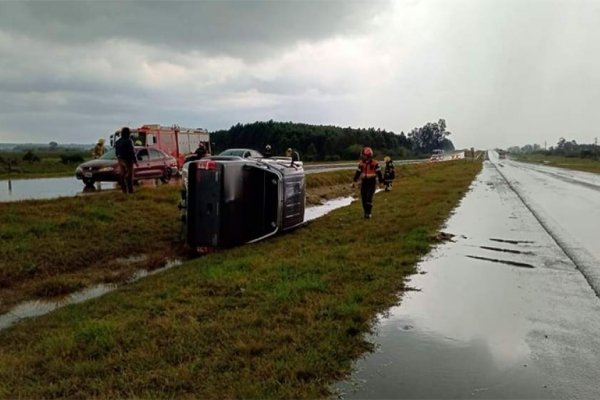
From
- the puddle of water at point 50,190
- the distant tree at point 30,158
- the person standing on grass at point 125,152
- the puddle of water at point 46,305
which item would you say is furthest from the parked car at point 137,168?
the distant tree at point 30,158

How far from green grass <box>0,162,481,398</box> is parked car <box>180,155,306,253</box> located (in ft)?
3.28

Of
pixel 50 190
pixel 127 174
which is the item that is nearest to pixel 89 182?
pixel 50 190

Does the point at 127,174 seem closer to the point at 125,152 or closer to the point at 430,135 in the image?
the point at 125,152

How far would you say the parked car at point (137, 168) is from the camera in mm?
18325

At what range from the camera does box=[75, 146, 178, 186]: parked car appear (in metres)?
18.3

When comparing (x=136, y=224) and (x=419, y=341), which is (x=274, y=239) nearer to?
(x=136, y=224)

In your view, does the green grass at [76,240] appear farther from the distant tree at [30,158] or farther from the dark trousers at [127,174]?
the distant tree at [30,158]

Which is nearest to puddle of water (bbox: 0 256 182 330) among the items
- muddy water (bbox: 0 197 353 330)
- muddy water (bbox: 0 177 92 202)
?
muddy water (bbox: 0 197 353 330)

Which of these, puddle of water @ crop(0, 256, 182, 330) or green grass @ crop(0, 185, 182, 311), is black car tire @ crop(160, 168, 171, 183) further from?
puddle of water @ crop(0, 256, 182, 330)

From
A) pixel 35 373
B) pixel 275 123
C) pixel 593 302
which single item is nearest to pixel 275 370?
pixel 35 373

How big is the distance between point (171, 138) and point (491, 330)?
2489cm

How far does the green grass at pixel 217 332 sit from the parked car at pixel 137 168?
34.0 ft

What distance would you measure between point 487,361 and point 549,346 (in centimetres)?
91

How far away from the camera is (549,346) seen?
5254 mm
